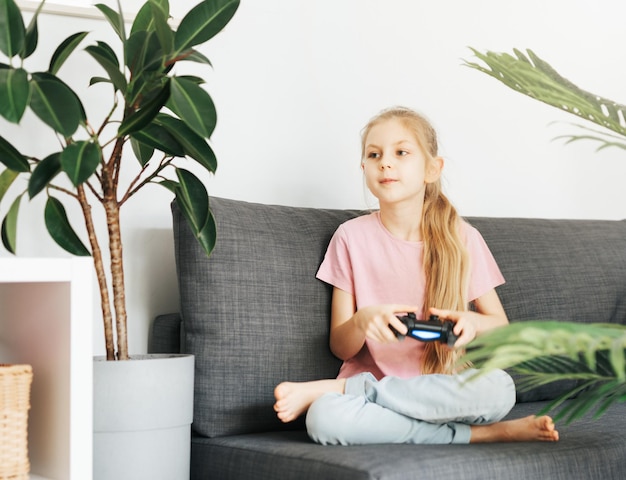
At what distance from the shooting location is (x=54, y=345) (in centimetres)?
125

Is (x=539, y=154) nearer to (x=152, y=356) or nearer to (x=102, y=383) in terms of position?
(x=152, y=356)

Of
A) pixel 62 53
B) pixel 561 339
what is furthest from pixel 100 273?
pixel 561 339

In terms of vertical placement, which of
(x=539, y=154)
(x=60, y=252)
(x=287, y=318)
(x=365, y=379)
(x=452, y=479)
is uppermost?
(x=539, y=154)

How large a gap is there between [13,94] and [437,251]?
94cm

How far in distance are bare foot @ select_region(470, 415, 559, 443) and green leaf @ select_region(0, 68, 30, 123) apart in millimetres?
915

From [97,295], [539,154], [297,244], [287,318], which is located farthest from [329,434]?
[539,154]

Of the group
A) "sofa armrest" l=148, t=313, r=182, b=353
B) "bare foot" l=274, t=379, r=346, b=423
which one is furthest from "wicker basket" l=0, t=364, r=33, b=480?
"sofa armrest" l=148, t=313, r=182, b=353

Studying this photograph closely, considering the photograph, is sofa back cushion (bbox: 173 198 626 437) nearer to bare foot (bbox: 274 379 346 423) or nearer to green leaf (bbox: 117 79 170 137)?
bare foot (bbox: 274 379 346 423)

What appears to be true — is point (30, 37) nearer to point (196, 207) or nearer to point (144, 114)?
point (144, 114)

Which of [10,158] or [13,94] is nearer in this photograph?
[13,94]

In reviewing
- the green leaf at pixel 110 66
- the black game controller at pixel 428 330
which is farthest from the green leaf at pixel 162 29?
the black game controller at pixel 428 330

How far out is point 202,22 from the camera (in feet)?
4.65

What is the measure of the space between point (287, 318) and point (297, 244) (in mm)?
162

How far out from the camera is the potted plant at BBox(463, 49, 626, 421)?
76 centimetres
